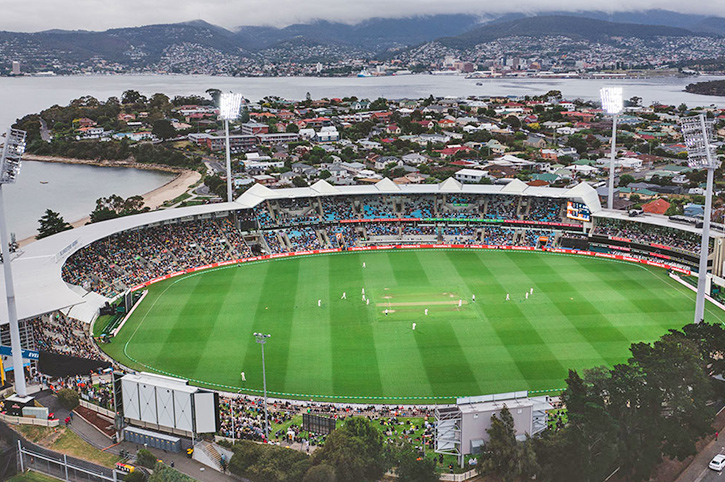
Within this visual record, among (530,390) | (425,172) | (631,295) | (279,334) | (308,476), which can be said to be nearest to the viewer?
(308,476)

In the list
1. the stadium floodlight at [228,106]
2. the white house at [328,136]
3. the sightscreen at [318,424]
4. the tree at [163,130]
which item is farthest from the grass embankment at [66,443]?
the tree at [163,130]

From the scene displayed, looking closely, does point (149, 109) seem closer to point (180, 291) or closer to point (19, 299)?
point (180, 291)

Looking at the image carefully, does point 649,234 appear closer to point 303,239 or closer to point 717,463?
point 303,239

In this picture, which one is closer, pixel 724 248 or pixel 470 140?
pixel 724 248

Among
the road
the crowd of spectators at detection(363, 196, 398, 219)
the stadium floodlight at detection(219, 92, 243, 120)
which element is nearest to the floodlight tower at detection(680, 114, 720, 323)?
the road

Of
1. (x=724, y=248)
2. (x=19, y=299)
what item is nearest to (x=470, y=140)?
(x=724, y=248)

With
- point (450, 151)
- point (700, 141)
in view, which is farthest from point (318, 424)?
point (450, 151)

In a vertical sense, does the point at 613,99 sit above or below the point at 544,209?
above

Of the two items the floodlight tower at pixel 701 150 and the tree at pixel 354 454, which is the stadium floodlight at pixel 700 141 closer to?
the floodlight tower at pixel 701 150
